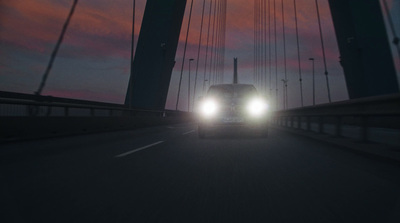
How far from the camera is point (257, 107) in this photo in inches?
469

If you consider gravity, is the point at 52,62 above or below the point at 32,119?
above

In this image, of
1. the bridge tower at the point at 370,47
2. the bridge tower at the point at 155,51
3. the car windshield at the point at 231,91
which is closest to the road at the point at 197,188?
the car windshield at the point at 231,91

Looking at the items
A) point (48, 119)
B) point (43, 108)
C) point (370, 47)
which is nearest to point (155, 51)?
point (370, 47)

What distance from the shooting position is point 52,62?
40.3 feet

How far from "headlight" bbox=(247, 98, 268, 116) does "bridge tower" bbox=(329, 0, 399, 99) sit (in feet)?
38.6

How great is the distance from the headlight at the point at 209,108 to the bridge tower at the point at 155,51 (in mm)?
16310

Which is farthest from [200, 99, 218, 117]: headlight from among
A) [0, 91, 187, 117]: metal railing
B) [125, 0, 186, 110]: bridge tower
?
[125, 0, 186, 110]: bridge tower

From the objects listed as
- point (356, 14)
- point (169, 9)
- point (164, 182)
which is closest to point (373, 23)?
point (356, 14)

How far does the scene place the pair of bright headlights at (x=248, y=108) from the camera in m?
11.8

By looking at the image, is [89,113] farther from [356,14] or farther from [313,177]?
[356,14]

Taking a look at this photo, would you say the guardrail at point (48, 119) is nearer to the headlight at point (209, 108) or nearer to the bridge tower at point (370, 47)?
the headlight at point (209, 108)

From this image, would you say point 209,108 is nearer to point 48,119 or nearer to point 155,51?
point 48,119

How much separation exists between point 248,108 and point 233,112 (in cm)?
51

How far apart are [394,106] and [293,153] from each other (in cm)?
213
